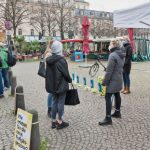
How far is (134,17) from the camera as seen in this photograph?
21.4 ft

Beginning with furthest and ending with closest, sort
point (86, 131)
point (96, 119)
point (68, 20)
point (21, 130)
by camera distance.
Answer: point (68, 20)
point (96, 119)
point (86, 131)
point (21, 130)

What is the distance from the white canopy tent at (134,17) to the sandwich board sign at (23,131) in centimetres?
294

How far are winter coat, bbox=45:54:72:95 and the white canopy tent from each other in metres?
1.54

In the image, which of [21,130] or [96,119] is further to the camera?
[96,119]

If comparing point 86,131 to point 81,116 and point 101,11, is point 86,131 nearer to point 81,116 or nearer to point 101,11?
point 81,116

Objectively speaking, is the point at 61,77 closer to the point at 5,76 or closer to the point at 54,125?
the point at 54,125

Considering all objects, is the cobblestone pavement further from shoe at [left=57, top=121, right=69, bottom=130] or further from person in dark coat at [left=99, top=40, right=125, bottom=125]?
person in dark coat at [left=99, top=40, right=125, bottom=125]

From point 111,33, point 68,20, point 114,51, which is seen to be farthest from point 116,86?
point 111,33

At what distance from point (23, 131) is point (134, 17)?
10.6 ft

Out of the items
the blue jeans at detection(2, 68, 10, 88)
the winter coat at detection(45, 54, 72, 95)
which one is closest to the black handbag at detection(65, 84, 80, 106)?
the winter coat at detection(45, 54, 72, 95)

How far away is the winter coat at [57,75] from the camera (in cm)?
648

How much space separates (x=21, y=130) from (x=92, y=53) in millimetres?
29442

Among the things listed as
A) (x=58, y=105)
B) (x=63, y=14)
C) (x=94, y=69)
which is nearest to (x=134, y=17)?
(x=58, y=105)

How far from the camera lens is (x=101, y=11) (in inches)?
4082
